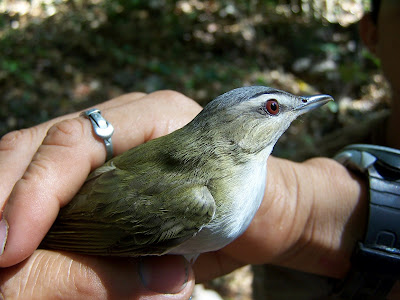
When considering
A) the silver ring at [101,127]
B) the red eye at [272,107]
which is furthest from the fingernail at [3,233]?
the red eye at [272,107]

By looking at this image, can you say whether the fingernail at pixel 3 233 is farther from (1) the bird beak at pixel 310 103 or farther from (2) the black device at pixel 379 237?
(2) the black device at pixel 379 237

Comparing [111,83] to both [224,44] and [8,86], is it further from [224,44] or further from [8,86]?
[224,44]

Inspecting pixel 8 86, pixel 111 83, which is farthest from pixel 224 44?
pixel 8 86

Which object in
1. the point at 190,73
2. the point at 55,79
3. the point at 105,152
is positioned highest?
the point at 105,152

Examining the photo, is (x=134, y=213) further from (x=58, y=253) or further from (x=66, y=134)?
(x=66, y=134)

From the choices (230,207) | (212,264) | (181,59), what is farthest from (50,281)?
(181,59)

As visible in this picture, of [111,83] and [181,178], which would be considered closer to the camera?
[181,178]

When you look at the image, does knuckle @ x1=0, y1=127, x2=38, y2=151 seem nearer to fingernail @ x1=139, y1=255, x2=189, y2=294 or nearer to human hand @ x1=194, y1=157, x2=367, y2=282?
fingernail @ x1=139, y1=255, x2=189, y2=294
